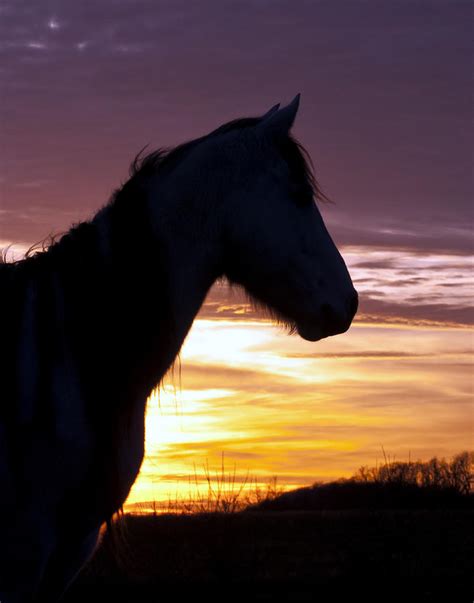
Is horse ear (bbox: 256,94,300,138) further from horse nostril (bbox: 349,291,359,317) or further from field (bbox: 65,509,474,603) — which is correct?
field (bbox: 65,509,474,603)

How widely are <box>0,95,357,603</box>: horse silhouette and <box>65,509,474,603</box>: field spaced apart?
144 inches

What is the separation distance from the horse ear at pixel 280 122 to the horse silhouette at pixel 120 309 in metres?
0.08

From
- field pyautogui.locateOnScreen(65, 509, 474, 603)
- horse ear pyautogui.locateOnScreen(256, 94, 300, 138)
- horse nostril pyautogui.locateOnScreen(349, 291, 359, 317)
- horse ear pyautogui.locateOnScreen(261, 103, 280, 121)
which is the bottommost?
field pyautogui.locateOnScreen(65, 509, 474, 603)

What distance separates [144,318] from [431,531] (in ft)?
19.6

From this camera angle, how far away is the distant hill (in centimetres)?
1086

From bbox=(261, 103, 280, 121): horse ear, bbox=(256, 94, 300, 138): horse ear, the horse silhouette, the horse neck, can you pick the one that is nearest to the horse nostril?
the horse silhouette

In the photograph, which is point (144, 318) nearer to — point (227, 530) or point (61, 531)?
point (61, 531)

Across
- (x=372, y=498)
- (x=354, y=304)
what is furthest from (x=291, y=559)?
(x=354, y=304)

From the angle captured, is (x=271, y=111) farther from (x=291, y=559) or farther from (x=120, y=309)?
(x=291, y=559)

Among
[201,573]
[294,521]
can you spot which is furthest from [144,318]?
[294,521]

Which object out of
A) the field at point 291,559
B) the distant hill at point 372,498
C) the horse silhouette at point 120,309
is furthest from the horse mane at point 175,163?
the distant hill at point 372,498

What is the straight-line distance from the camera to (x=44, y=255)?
13.8 feet

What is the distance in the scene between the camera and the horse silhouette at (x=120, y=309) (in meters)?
3.80

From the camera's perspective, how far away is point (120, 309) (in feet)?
13.0
